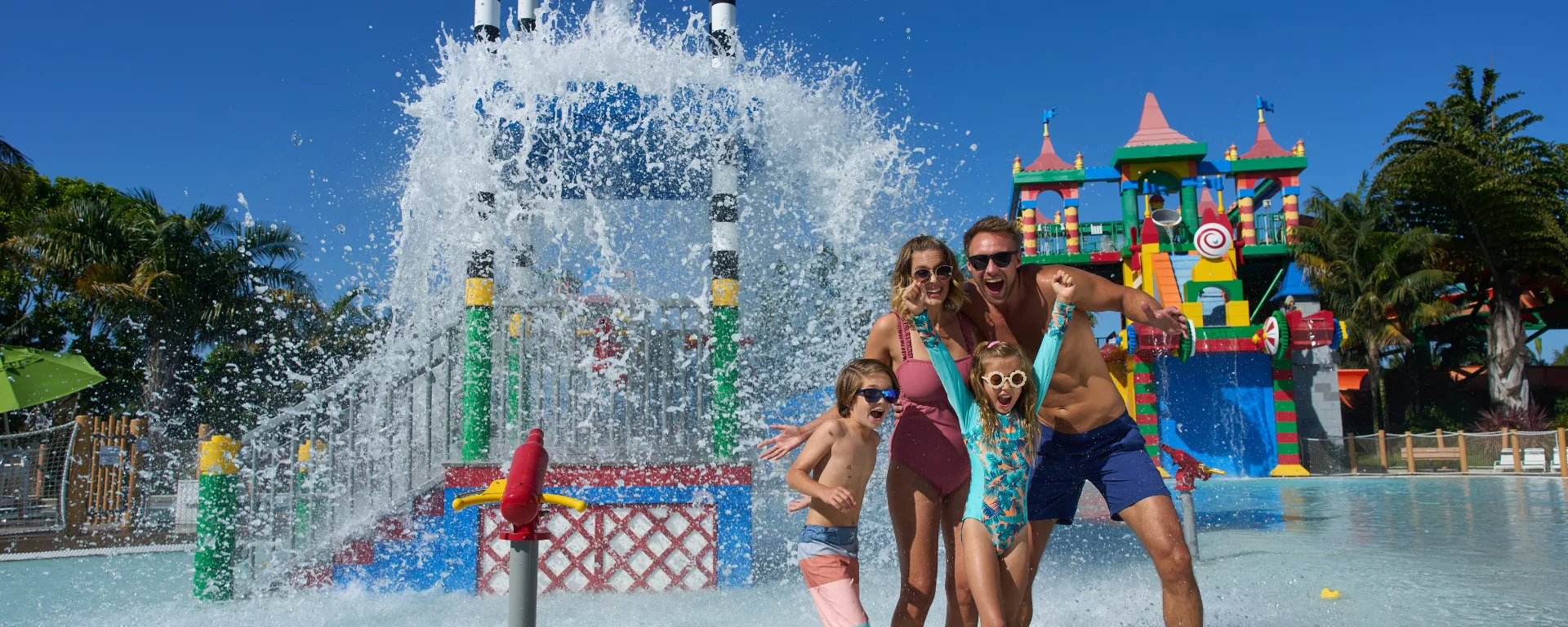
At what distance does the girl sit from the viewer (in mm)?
3035

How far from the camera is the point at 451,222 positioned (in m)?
6.65

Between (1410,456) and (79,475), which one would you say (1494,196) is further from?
(79,475)

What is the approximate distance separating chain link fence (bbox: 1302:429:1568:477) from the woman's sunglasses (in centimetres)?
2034

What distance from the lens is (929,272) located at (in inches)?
126

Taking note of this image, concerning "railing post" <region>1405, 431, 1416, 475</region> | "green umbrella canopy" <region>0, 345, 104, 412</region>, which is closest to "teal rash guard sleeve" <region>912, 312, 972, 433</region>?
"green umbrella canopy" <region>0, 345, 104, 412</region>

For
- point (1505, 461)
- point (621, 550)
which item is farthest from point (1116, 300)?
point (1505, 461)

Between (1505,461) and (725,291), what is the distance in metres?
19.8

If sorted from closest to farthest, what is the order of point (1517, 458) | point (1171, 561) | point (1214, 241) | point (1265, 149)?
point (1171, 561) → point (1517, 458) → point (1214, 241) → point (1265, 149)

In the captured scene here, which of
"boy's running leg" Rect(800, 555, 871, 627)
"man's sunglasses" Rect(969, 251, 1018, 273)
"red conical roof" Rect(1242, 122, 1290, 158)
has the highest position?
"red conical roof" Rect(1242, 122, 1290, 158)

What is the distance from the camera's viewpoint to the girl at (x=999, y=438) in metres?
3.04

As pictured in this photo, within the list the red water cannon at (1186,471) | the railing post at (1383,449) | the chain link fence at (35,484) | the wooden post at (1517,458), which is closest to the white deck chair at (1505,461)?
the wooden post at (1517,458)

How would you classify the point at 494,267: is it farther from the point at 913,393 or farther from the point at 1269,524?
the point at 1269,524

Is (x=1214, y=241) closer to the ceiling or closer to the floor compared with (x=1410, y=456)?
closer to the ceiling

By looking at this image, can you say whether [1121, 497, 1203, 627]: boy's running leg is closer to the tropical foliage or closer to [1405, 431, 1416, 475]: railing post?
the tropical foliage
